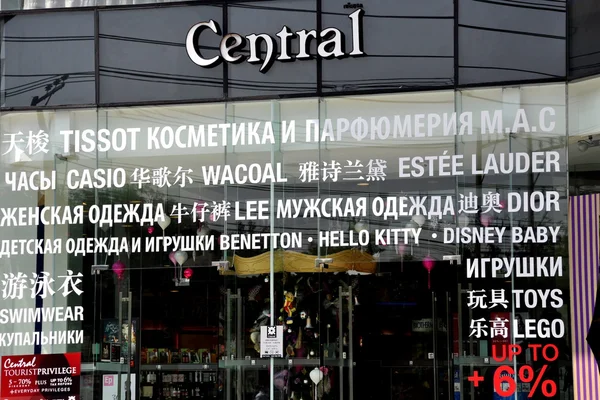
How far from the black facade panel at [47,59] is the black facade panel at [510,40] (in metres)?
3.84

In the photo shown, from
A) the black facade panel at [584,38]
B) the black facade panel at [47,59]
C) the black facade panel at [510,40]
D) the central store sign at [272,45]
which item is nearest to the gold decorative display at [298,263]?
the central store sign at [272,45]

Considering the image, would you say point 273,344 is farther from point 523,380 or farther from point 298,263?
point 523,380

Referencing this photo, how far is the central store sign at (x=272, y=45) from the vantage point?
9398 millimetres

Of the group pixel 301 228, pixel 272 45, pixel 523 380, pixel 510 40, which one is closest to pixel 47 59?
pixel 272 45

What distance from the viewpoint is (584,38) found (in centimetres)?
883

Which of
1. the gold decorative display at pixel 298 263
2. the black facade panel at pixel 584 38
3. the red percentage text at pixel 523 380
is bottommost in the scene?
the red percentage text at pixel 523 380

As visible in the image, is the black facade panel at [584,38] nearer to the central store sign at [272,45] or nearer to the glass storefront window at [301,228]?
the glass storefront window at [301,228]

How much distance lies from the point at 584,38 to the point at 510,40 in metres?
0.67

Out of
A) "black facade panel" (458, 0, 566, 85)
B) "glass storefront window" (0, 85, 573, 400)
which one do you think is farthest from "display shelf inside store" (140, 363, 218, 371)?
"black facade panel" (458, 0, 566, 85)

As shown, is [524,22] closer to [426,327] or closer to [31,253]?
[426,327]

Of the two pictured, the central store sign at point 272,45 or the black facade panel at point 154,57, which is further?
the black facade panel at point 154,57

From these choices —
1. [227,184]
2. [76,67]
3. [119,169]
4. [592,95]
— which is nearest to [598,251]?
[592,95]

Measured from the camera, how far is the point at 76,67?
32.9ft

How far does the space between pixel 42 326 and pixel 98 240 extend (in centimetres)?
109
